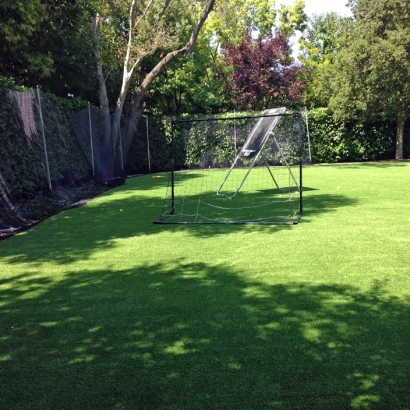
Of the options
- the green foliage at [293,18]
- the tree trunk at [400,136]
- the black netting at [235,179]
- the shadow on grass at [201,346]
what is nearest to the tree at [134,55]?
the black netting at [235,179]

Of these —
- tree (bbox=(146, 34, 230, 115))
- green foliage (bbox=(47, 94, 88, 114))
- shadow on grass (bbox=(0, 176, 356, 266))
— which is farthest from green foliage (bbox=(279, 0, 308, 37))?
shadow on grass (bbox=(0, 176, 356, 266))

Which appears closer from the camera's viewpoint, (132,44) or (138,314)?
(138,314)

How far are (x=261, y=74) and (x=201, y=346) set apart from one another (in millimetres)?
24623

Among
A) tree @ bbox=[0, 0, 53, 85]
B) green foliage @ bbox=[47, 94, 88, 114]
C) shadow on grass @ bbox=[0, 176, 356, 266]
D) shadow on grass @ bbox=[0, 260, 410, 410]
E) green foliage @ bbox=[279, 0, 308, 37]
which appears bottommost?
shadow on grass @ bbox=[0, 260, 410, 410]

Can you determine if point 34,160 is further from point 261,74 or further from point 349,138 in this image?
point 261,74

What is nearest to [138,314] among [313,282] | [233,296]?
[233,296]

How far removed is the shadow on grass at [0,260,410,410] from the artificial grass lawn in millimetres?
11

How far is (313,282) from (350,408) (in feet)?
6.03

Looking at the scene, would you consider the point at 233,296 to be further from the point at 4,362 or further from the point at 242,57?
the point at 242,57

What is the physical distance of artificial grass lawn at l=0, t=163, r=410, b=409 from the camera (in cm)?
231

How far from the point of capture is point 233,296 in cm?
366

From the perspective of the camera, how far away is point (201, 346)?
2797 mm

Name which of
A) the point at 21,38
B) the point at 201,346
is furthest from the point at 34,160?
the point at 201,346

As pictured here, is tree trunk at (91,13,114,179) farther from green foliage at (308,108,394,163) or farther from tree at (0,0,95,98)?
green foliage at (308,108,394,163)
